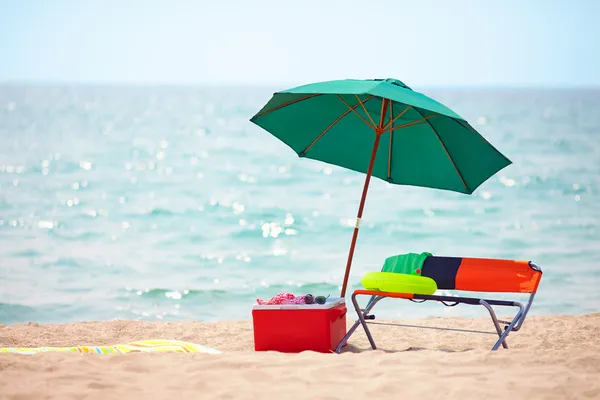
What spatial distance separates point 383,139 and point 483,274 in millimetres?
1207

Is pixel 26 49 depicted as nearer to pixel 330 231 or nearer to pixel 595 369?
pixel 330 231

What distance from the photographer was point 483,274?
503 cm

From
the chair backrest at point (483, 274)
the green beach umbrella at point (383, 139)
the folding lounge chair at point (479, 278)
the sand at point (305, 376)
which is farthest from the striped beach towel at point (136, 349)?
the chair backrest at point (483, 274)

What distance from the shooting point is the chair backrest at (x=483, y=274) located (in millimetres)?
4938

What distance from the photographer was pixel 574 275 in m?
11.8

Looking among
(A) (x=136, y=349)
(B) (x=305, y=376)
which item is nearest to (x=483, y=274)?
(B) (x=305, y=376)

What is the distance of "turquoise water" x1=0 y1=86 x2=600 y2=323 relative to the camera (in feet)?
35.3

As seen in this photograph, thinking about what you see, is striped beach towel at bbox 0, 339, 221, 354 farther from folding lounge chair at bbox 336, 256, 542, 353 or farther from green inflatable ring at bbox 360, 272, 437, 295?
green inflatable ring at bbox 360, 272, 437, 295

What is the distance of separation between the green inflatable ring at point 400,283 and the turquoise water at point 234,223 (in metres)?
4.52

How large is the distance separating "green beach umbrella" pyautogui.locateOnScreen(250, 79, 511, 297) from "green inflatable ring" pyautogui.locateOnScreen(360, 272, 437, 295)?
44 centimetres

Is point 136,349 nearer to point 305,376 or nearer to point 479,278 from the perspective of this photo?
point 305,376

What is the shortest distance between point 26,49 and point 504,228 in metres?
39.6

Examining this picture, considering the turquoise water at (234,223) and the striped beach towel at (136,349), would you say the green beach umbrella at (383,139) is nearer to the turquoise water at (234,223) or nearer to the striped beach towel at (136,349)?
the striped beach towel at (136,349)

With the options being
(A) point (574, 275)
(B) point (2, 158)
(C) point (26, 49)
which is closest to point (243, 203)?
(A) point (574, 275)
